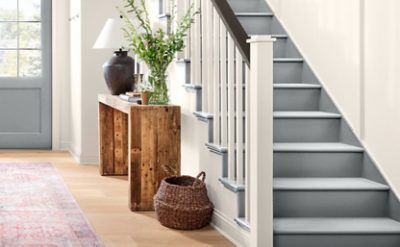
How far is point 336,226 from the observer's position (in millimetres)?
3963

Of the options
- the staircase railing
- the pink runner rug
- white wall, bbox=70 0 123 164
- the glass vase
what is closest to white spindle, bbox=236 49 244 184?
the staircase railing

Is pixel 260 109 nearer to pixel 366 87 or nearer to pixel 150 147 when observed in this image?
pixel 366 87

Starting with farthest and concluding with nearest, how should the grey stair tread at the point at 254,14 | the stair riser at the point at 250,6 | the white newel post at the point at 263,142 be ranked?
the stair riser at the point at 250,6 < the grey stair tread at the point at 254,14 < the white newel post at the point at 263,142

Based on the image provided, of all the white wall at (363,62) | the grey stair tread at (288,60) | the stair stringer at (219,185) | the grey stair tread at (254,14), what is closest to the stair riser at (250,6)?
the grey stair tread at (254,14)

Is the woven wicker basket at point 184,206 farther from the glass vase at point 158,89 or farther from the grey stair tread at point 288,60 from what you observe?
the grey stair tread at point 288,60

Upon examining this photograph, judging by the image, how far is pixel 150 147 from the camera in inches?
208

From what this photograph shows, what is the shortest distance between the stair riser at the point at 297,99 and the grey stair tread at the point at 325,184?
777mm

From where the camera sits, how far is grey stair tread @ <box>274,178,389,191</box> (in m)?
4.16

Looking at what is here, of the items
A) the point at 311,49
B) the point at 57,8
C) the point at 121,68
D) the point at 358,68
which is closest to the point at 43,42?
the point at 57,8

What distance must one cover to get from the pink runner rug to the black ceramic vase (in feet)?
2.98

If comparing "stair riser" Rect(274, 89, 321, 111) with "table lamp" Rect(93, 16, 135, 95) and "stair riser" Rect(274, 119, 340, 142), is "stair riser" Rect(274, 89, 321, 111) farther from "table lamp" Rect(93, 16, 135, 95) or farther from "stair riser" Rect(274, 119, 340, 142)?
"table lamp" Rect(93, 16, 135, 95)

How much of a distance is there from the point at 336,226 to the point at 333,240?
0.32 ft

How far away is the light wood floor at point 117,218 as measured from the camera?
14.3ft

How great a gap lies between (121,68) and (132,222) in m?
1.90
